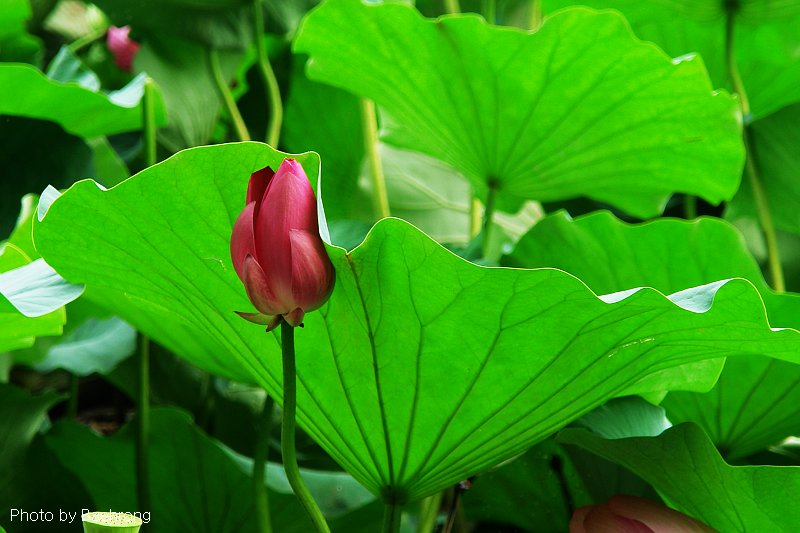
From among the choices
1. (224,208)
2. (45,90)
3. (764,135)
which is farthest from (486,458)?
(764,135)

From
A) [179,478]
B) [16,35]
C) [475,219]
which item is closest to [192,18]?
[16,35]

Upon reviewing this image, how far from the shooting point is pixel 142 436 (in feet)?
2.50

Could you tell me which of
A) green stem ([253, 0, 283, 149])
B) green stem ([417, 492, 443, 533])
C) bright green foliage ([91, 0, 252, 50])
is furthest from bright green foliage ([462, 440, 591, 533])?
bright green foliage ([91, 0, 252, 50])

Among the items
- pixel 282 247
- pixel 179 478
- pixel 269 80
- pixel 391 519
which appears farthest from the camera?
pixel 269 80

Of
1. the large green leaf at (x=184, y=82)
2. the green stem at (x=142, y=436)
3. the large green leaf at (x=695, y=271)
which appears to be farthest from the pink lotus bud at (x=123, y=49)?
the large green leaf at (x=695, y=271)

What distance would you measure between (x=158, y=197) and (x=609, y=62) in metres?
0.44

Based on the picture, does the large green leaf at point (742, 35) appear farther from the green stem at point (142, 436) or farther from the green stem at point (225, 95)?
the green stem at point (142, 436)

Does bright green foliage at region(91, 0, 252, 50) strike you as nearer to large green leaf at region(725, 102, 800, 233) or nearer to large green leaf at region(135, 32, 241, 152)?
large green leaf at region(135, 32, 241, 152)

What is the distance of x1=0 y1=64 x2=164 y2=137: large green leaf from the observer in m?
0.79

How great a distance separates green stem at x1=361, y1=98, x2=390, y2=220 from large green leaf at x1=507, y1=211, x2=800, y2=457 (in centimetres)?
32

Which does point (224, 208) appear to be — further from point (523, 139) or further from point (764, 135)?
point (764, 135)

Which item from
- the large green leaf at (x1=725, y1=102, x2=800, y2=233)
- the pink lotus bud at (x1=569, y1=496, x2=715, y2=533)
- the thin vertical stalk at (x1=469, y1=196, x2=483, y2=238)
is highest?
the large green leaf at (x1=725, y1=102, x2=800, y2=233)

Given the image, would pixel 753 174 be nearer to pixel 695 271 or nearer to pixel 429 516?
pixel 695 271

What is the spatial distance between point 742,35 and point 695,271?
394 mm
